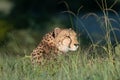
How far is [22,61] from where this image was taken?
7.75m

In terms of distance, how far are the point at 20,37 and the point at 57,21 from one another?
1041 mm

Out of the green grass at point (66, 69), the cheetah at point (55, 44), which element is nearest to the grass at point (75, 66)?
the green grass at point (66, 69)

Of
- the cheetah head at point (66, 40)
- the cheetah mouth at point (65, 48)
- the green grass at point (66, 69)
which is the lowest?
the green grass at point (66, 69)

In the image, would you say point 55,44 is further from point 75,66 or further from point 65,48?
point 75,66

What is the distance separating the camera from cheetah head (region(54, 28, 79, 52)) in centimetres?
849

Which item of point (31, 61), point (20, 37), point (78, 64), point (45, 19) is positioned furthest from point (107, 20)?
point (45, 19)

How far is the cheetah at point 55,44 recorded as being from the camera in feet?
27.0

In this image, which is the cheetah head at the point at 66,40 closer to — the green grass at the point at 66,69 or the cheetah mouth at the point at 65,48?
the cheetah mouth at the point at 65,48

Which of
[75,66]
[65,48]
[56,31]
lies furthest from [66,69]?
[65,48]

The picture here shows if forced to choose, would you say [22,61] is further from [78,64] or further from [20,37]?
[20,37]

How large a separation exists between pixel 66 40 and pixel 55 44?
325 mm

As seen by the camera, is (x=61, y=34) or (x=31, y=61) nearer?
(x=31, y=61)

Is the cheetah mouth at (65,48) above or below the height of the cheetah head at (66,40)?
below

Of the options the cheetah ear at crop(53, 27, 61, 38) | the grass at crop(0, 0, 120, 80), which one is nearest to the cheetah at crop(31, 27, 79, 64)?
the cheetah ear at crop(53, 27, 61, 38)
